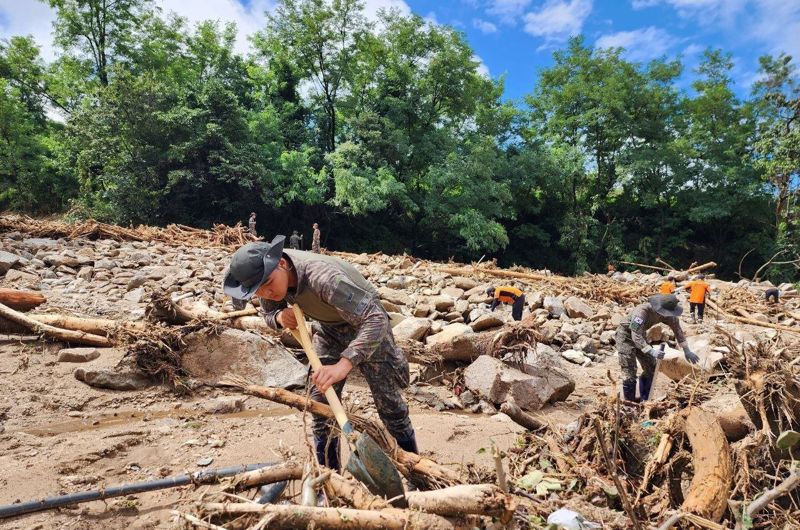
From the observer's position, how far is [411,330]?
5.80 meters

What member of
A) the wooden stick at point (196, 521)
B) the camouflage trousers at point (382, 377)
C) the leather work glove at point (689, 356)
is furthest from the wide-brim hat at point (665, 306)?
the wooden stick at point (196, 521)

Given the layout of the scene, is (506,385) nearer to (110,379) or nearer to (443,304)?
(443,304)

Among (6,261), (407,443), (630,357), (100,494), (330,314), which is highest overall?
(330,314)

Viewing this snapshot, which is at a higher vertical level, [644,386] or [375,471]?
[375,471]

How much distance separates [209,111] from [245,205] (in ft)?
12.7

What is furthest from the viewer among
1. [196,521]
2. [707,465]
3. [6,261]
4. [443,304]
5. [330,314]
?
[443,304]

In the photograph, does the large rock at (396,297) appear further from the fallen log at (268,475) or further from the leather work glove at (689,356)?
the fallen log at (268,475)

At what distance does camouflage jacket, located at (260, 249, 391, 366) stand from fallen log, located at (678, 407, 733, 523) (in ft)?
5.39

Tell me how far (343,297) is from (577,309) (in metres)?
7.59

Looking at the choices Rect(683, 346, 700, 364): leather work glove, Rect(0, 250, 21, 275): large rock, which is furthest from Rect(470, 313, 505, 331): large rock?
Rect(0, 250, 21, 275): large rock

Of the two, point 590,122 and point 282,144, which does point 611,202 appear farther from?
point 282,144

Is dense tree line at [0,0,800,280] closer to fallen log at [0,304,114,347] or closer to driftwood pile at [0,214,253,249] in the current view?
driftwood pile at [0,214,253,249]

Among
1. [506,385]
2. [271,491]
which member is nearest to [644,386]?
[506,385]

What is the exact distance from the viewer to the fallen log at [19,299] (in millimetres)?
5094
